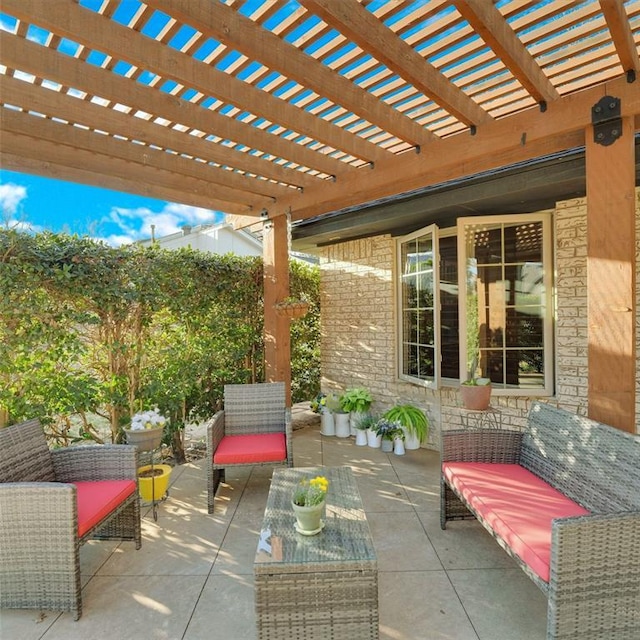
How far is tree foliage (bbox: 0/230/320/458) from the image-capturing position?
11.3 ft

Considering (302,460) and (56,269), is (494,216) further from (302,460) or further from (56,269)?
(56,269)

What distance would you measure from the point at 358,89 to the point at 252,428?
9.79ft

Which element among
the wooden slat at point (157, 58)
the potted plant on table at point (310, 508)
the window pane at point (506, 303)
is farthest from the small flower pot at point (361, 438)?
the wooden slat at point (157, 58)

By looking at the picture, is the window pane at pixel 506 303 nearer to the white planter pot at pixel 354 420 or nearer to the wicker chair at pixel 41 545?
the white planter pot at pixel 354 420

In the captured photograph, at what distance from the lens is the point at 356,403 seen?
5.29m

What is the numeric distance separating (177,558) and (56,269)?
2449mm

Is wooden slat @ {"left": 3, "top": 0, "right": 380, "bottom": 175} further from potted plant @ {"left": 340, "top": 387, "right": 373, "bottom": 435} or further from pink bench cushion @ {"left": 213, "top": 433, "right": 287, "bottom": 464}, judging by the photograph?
potted plant @ {"left": 340, "top": 387, "right": 373, "bottom": 435}

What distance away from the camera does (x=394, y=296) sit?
5.45m

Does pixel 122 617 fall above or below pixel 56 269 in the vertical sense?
below

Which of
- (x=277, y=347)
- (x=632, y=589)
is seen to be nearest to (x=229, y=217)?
(x=277, y=347)

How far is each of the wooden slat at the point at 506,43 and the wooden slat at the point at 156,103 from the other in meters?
1.67

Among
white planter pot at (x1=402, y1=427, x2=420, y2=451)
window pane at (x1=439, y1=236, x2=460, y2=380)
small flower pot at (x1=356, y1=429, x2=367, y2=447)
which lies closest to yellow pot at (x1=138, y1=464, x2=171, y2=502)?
small flower pot at (x1=356, y1=429, x2=367, y2=447)

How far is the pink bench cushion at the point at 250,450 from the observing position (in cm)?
339

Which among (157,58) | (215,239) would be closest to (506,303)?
(157,58)
